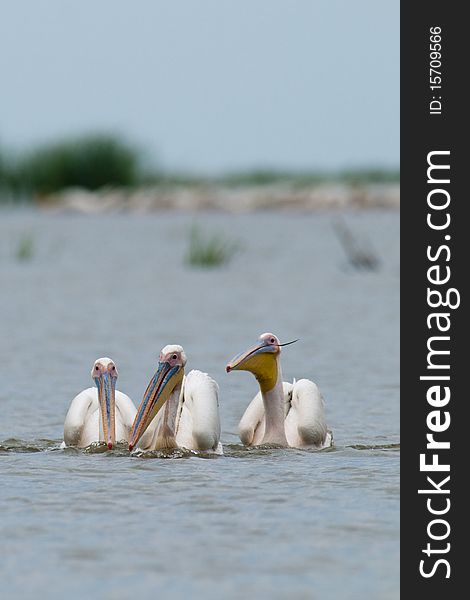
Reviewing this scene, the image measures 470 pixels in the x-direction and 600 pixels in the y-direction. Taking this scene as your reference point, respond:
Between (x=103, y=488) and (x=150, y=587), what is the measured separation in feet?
6.00

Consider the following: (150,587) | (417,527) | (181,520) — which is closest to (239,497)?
(181,520)

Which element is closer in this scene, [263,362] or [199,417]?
[199,417]

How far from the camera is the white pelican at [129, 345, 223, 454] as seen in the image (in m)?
8.12

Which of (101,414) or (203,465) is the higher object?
(101,414)

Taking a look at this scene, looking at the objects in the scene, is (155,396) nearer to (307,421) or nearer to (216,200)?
(307,421)

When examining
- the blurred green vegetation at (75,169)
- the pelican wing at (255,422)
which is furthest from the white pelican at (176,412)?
the blurred green vegetation at (75,169)

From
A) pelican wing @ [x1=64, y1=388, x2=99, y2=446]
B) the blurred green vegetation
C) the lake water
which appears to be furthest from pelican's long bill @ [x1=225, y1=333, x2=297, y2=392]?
the blurred green vegetation

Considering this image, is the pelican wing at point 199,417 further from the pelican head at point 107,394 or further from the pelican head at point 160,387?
the pelican head at point 107,394

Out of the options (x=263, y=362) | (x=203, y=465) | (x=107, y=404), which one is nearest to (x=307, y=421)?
(x=263, y=362)

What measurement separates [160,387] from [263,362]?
2.11ft

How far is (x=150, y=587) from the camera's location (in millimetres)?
5547

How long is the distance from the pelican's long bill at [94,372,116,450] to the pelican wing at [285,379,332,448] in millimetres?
1009

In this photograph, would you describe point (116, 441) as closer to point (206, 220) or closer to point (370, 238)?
point (370, 238)

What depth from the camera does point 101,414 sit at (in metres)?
8.26
